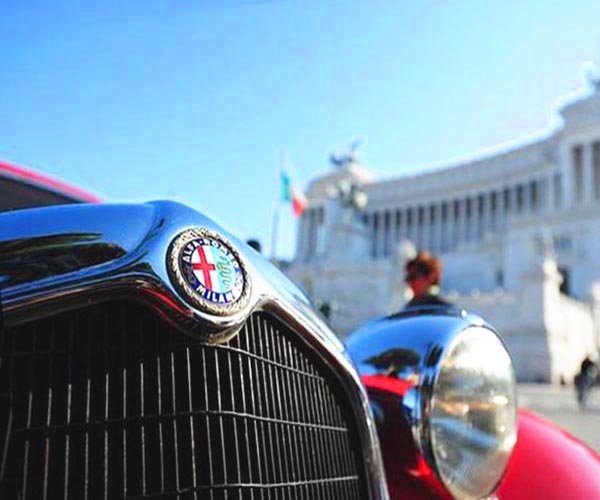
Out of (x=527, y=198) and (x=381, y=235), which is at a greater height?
(x=527, y=198)

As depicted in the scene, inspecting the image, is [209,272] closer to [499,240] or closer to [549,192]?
[499,240]

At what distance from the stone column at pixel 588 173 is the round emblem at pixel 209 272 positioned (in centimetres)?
4937

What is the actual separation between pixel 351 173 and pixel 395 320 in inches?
2403

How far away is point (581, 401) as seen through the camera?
1457cm

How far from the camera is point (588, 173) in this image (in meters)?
47.1

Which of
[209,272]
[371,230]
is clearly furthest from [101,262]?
[371,230]

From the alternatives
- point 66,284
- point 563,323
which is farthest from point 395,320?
point 563,323

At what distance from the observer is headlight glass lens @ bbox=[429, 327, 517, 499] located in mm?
1415

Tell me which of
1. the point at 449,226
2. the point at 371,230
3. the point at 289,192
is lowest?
the point at 289,192

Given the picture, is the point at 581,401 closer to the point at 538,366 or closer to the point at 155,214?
the point at 538,366

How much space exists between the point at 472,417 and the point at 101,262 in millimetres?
881

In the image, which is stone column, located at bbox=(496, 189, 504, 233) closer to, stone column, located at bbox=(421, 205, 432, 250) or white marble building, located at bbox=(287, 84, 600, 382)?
white marble building, located at bbox=(287, 84, 600, 382)

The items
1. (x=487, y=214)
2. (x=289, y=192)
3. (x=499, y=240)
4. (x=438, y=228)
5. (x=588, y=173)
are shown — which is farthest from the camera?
(x=438, y=228)

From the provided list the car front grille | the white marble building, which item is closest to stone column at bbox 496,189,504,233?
the white marble building
